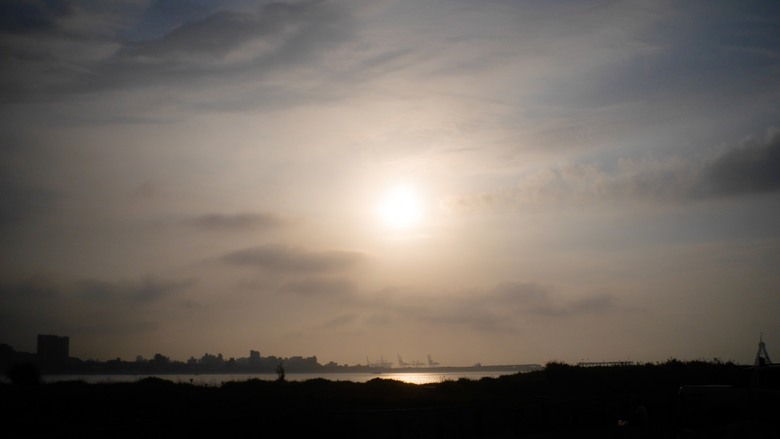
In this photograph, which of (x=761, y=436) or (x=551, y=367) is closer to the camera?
(x=761, y=436)

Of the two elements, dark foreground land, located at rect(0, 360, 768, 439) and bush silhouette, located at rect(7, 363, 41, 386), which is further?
bush silhouette, located at rect(7, 363, 41, 386)

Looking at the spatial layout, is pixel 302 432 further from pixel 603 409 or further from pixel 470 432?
pixel 603 409

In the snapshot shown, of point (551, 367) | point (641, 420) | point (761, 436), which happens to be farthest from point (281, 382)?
point (761, 436)

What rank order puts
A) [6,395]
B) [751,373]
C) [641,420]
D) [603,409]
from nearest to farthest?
[751,373]
[641,420]
[603,409]
[6,395]

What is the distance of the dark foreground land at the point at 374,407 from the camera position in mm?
25219

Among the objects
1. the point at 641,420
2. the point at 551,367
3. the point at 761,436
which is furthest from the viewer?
the point at 551,367

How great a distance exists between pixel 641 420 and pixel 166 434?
60.2 feet

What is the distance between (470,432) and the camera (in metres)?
30.2

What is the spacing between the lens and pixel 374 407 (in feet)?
126

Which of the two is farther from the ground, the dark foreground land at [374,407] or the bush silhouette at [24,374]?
the bush silhouette at [24,374]

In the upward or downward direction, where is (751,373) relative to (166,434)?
upward

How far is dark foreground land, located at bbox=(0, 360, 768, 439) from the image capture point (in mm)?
25219

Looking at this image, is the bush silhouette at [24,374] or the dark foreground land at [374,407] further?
the bush silhouette at [24,374]

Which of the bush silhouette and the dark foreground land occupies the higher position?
the bush silhouette
